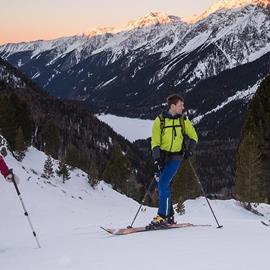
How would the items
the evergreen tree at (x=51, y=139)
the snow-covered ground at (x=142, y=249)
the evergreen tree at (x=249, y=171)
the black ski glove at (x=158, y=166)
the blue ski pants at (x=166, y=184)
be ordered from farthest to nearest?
the evergreen tree at (x=51, y=139)
the evergreen tree at (x=249, y=171)
the blue ski pants at (x=166, y=184)
the black ski glove at (x=158, y=166)
the snow-covered ground at (x=142, y=249)

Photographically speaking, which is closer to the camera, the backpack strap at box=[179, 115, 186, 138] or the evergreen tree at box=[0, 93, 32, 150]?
the backpack strap at box=[179, 115, 186, 138]

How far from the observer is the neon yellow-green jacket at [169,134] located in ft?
38.1

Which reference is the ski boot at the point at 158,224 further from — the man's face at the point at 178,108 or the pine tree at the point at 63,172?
the pine tree at the point at 63,172

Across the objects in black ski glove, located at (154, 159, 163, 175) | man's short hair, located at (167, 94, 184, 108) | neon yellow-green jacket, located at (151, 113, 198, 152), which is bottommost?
black ski glove, located at (154, 159, 163, 175)

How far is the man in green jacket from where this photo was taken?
1160 centimetres

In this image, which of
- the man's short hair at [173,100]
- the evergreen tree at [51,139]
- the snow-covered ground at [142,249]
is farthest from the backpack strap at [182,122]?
the evergreen tree at [51,139]

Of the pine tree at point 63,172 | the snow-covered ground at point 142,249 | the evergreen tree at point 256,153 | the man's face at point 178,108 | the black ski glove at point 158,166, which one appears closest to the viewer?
the snow-covered ground at point 142,249

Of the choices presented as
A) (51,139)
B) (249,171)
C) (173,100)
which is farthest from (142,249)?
(51,139)

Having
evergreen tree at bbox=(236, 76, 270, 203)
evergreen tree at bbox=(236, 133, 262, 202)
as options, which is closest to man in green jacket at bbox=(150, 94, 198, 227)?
evergreen tree at bbox=(236, 76, 270, 203)

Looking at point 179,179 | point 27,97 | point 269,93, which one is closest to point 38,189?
point 269,93

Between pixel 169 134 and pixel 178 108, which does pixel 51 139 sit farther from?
pixel 178 108

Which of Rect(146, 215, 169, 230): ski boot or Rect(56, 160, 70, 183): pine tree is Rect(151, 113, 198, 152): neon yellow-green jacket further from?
Rect(56, 160, 70, 183): pine tree

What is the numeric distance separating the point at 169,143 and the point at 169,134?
22cm

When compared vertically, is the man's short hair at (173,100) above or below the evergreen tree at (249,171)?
above
